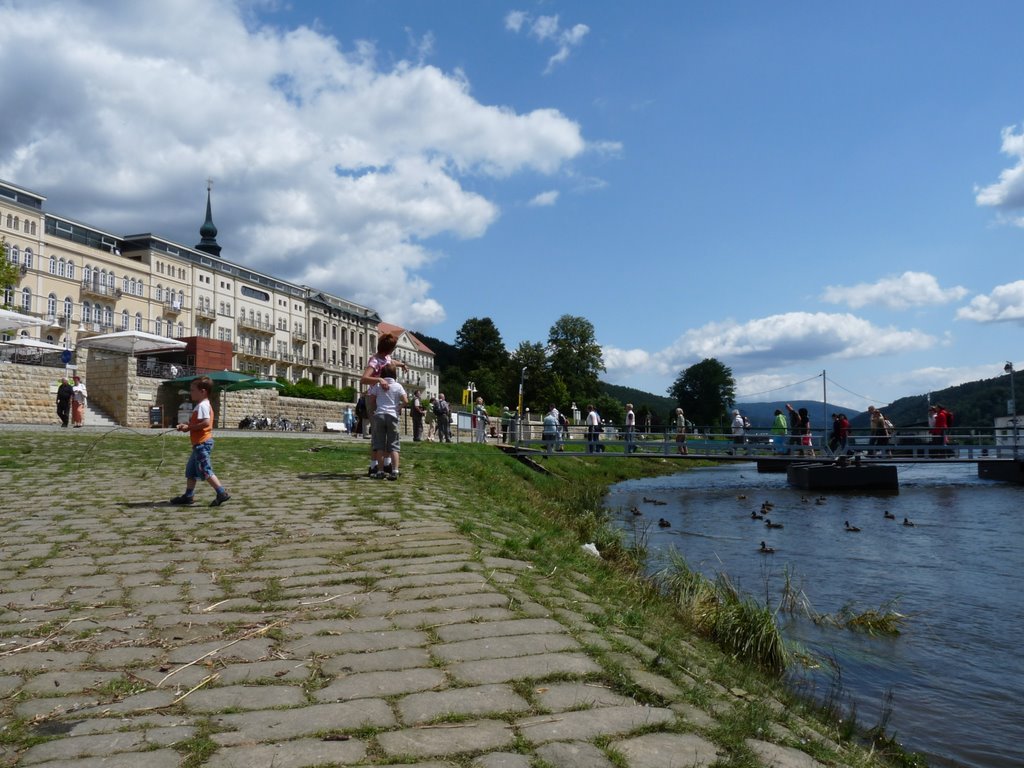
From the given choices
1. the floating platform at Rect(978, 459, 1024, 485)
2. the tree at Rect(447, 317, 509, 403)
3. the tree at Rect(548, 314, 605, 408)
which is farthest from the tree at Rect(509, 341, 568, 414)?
the floating platform at Rect(978, 459, 1024, 485)

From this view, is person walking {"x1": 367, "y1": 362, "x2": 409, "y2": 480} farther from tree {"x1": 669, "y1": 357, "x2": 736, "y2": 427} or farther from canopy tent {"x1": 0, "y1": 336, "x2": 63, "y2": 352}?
tree {"x1": 669, "y1": 357, "x2": 736, "y2": 427}

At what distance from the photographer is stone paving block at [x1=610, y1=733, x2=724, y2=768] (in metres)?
2.53

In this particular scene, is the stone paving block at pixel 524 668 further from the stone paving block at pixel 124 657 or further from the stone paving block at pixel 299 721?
the stone paving block at pixel 124 657

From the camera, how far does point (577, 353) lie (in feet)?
282

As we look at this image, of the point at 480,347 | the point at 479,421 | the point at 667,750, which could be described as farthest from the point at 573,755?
the point at 480,347

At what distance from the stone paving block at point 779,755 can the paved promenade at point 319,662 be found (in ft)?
0.04

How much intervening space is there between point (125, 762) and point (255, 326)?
85.6m

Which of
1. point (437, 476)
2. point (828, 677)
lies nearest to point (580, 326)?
point (437, 476)

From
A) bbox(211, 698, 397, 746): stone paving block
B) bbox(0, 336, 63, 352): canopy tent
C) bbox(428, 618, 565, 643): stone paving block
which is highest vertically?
bbox(0, 336, 63, 352): canopy tent

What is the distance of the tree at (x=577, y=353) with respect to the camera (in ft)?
281

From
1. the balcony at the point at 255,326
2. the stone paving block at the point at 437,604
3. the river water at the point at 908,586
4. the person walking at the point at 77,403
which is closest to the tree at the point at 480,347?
the balcony at the point at 255,326

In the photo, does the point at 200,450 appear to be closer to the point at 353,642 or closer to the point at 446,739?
the point at 353,642

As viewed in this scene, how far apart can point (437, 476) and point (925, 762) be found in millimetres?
7953

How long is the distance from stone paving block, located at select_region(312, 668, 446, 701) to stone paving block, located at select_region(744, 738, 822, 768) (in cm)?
118
